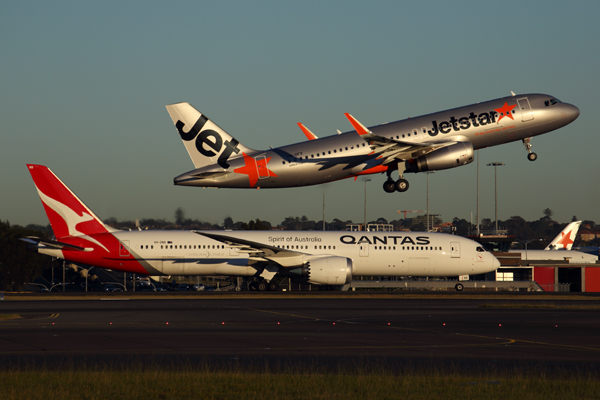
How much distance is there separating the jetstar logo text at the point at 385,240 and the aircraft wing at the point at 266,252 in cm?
377

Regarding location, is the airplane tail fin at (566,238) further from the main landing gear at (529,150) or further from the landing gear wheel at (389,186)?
the landing gear wheel at (389,186)

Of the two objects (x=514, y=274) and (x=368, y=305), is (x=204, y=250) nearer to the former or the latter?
(x=368, y=305)

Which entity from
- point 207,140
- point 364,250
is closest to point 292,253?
point 364,250

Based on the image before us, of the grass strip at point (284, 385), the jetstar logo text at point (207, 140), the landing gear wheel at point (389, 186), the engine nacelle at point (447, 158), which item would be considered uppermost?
the jetstar logo text at point (207, 140)

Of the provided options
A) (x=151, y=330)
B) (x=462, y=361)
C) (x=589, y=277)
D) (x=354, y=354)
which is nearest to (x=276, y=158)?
(x=151, y=330)

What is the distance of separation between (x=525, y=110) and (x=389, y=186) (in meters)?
6.85

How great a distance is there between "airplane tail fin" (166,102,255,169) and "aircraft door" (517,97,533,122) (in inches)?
474

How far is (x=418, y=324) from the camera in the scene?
28141 mm

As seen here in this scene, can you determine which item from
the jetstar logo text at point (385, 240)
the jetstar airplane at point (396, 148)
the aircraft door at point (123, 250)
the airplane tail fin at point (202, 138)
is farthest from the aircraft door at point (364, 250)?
the jetstar airplane at point (396, 148)

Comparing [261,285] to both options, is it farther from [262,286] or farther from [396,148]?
[396,148]

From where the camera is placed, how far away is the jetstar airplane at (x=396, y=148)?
2734 centimetres

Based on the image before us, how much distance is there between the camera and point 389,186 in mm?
29016

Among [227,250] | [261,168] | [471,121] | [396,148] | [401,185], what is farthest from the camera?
[227,250]

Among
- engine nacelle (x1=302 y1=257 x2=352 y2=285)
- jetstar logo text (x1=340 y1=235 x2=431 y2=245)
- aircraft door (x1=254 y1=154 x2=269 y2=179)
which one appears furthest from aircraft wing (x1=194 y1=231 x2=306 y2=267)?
aircraft door (x1=254 y1=154 x2=269 y2=179)
